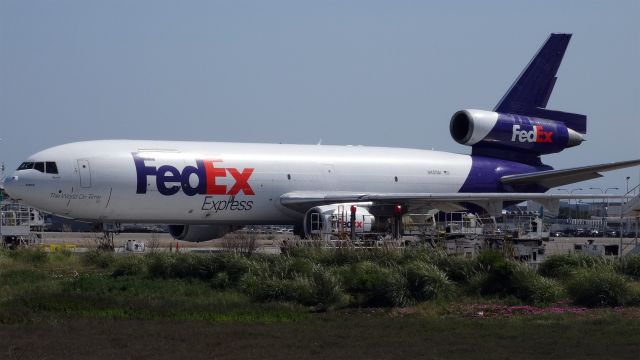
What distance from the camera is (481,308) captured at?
2116cm

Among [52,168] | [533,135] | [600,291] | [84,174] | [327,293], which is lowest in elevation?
[600,291]

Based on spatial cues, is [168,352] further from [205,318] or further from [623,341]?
[623,341]

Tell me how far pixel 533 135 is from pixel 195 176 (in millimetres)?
16755

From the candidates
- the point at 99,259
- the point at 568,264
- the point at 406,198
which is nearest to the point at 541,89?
the point at 406,198

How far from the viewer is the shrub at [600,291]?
70.3 feet

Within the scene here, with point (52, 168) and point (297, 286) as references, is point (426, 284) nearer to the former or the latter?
point (297, 286)

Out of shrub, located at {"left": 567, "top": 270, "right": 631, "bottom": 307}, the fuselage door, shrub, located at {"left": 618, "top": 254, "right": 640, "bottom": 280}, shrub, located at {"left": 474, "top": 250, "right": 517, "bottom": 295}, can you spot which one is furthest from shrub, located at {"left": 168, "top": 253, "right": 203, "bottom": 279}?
shrub, located at {"left": 618, "top": 254, "right": 640, "bottom": 280}

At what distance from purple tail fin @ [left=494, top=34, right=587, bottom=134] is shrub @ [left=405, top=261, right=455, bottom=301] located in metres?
25.2

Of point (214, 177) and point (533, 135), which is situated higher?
point (533, 135)

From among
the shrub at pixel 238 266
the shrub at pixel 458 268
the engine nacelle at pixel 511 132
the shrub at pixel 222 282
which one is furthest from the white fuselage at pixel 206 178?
the shrub at pixel 458 268

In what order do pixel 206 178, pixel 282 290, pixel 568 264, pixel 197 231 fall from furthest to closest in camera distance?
1. pixel 197 231
2. pixel 206 178
3. pixel 568 264
4. pixel 282 290

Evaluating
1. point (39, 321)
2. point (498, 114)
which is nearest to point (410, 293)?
point (39, 321)

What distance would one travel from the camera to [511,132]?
4588 cm

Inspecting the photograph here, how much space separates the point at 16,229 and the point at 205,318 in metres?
27.4
